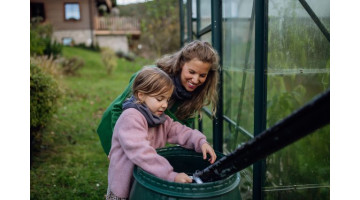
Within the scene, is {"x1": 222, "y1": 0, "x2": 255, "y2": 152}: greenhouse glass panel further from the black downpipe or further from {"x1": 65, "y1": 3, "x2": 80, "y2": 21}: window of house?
{"x1": 65, "y1": 3, "x2": 80, "y2": 21}: window of house

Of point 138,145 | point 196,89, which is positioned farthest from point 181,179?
point 196,89

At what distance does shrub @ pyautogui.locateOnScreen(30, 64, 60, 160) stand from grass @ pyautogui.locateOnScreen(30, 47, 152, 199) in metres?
0.50

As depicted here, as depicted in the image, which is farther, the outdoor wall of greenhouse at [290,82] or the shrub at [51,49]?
the shrub at [51,49]

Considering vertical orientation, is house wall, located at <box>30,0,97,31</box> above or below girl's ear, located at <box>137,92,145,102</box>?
above

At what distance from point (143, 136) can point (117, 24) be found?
61.9ft

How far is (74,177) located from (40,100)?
39.8 inches

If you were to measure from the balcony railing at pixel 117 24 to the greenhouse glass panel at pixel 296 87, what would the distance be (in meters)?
17.8

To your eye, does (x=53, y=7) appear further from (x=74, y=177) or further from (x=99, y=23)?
(x=74, y=177)

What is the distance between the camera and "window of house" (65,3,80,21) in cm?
1953

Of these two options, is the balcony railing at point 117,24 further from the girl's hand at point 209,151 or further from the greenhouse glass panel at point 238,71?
the girl's hand at point 209,151

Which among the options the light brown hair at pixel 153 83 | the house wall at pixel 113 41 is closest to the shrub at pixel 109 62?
the house wall at pixel 113 41

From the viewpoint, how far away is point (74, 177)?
3738 millimetres

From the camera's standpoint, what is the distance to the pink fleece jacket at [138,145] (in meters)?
1.59

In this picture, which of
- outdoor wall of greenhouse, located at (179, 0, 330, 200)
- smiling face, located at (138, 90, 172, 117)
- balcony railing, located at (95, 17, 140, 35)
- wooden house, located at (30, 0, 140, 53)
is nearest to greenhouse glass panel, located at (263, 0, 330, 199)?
outdoor wall of greenhouse, located at (179, 0, 330, 200)
